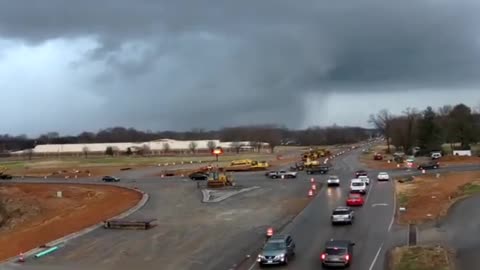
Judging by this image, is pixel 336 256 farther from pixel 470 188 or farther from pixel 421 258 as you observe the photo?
pixel 470 188

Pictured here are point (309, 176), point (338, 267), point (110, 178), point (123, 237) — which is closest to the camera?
point (338, 267)

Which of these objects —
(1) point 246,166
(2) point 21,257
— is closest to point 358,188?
(2) point 21,257

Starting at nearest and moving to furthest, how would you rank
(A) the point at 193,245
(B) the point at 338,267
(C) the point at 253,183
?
(B) the point at 338,267, (A) the point at 193,245, (C) the point at 253,183

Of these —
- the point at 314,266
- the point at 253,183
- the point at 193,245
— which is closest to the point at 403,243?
the point at 314,266

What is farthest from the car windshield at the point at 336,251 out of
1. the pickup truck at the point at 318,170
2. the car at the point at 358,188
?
the pickup truck at the point at 318,170

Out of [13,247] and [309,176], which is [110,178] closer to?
[309,176]

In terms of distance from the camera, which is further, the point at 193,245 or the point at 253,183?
the point at 253,183

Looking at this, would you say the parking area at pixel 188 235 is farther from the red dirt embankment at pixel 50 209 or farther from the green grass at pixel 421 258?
the green grass at pixel 421 258
